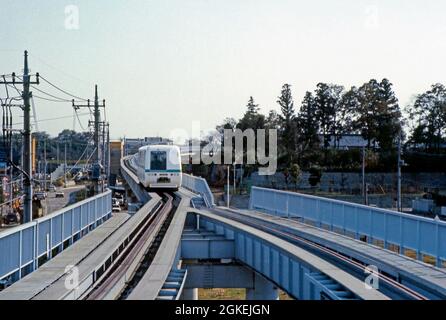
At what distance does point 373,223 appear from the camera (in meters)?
16.0

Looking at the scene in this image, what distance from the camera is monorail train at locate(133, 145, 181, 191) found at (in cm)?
3516

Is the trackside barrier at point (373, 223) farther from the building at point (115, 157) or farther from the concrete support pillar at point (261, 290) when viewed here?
the building at point (115, 157)

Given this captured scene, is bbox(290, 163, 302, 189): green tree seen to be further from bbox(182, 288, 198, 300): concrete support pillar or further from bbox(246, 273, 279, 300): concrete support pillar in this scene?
bbox(246, 273, 279, 300): concrete support pillar

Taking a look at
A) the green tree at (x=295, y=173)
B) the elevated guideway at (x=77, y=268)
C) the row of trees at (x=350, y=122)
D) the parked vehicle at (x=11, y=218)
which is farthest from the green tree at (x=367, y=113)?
the elevated guideway at (x=77, y=268)

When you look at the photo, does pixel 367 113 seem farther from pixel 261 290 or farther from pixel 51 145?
pixel 51 145

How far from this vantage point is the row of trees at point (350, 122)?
71.4 m

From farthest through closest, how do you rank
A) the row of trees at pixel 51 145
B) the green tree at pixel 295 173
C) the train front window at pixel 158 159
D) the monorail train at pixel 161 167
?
the green tree at pixel 295 173
the monorail train at pixel 161 167
the train front window at pixel 158 159
the row of trees at pixel 51 145

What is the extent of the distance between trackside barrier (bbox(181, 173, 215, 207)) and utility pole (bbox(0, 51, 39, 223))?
12.0 meters

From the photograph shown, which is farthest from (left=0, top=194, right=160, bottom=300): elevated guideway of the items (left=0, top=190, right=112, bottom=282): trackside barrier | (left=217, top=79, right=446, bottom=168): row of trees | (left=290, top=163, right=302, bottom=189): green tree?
(left=217, top=79, right=446, bottom=168): row of trees

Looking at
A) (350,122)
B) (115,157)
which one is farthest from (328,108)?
(115,157)

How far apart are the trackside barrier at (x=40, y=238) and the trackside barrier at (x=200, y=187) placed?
9.41 m

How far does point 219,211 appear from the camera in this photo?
86.7 ft

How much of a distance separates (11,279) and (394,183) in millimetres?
58739
